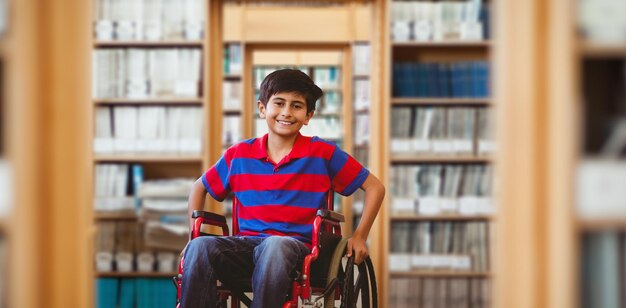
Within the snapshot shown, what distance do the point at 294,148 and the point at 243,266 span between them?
43 cm

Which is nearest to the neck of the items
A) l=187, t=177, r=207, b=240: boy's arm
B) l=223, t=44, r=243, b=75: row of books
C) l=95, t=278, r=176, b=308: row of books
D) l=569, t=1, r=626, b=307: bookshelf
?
l=187, t=177, r=207, b=240: boy's arm

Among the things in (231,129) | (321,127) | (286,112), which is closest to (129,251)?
(286,112)

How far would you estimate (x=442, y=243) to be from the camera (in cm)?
425

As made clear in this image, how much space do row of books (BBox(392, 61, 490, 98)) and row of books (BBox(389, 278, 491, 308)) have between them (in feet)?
3.22

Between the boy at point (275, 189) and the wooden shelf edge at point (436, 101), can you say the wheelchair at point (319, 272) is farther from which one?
the wooden shelf edge at point (436, 101)

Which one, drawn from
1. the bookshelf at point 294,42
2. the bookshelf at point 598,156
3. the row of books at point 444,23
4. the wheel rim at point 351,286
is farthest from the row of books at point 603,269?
the bookshelf at point 294,42

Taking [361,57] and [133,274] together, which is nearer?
[133,274]

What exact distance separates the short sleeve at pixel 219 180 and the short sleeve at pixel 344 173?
358mm

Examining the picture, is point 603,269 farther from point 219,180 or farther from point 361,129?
point 361,129

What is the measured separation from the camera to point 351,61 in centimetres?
616

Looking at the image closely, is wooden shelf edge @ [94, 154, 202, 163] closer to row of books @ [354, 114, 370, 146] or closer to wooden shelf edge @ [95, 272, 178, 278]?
wooden shelf edge @ [95, 272, 178, 278]

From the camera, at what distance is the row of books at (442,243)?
422 cm

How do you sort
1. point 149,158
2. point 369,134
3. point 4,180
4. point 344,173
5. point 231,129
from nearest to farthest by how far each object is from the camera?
point 4,180
point 344,173
point 149,158
point 369,134
point 231,129

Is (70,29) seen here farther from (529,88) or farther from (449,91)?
(449,91)
